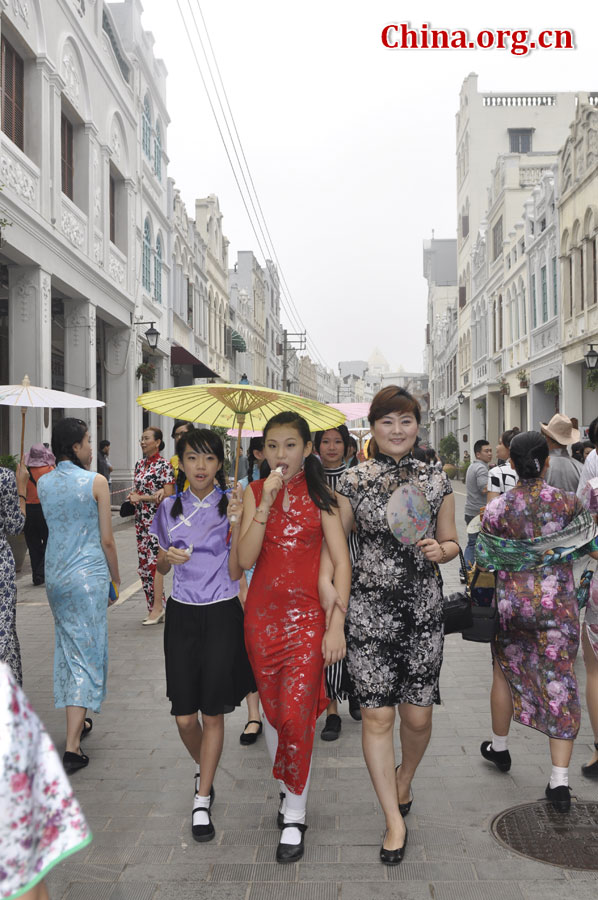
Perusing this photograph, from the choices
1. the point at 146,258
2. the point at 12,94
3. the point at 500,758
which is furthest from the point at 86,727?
the point at 146,258

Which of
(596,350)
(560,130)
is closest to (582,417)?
(596,350)

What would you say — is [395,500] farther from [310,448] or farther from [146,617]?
[146,617]

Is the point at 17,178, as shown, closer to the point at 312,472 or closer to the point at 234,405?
the point at 234,405

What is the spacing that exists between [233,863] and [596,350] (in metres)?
20.0

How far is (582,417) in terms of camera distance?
2306 centimetres

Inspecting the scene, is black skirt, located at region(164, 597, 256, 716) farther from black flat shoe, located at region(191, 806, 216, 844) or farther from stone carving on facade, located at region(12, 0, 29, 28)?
stone carving on facade, located at region(12, 0, 29, 28)

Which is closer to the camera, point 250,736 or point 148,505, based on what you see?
point 250,736

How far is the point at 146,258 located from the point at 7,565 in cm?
2080

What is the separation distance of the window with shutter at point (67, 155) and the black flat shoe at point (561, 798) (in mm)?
15772

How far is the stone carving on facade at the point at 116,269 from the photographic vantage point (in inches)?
776

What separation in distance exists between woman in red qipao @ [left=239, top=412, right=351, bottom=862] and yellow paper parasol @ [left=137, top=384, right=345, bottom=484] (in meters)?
0.61

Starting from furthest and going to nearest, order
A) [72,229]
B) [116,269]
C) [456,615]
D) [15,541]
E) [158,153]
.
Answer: [158,153]
[116,269]
[72,229]
[15,541]
[456,615]

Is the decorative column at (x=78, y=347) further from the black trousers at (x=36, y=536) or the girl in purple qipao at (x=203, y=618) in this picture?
the girl in purple qipao at (x=203, y=618)

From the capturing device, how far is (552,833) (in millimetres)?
3639
